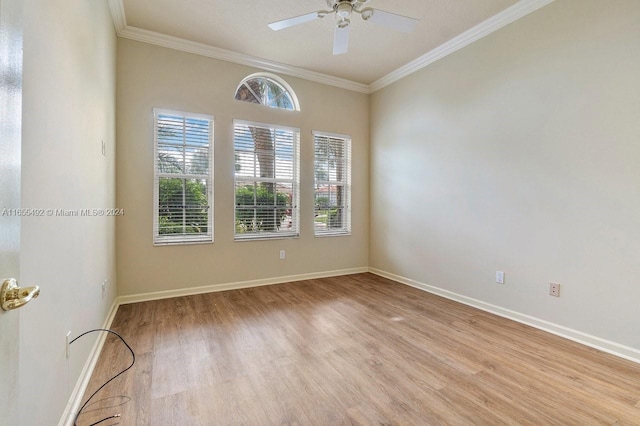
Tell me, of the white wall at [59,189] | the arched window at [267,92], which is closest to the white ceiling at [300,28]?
the arched window at [267,92]

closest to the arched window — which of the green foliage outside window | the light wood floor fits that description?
the green foliage outside window

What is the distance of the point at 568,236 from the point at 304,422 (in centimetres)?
260

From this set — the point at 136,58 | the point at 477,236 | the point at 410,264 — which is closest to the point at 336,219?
the point at 410,264

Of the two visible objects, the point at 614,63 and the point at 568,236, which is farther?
the point at 568,236

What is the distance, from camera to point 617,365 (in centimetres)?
209

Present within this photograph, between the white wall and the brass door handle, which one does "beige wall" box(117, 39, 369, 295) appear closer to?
the white wall

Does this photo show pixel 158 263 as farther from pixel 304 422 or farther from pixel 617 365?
pixel 617 365

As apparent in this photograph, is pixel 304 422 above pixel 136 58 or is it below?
below

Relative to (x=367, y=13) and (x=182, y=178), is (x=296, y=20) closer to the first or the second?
(x=367, y=13)

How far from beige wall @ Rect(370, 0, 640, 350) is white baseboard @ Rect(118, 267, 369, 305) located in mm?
1215

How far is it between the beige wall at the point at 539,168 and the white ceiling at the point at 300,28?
31 centimetres

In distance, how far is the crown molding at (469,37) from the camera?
2.75 m

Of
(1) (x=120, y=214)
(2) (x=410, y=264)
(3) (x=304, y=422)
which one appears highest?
(1) (x=120, y=214)

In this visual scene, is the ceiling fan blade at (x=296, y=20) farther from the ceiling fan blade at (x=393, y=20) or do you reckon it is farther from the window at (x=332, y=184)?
the window at (x=332, y=184)
